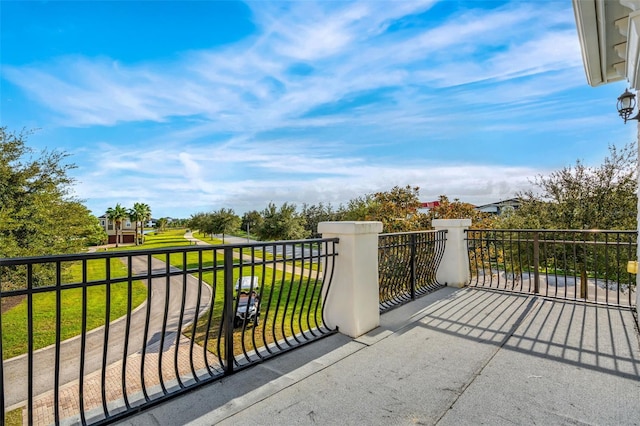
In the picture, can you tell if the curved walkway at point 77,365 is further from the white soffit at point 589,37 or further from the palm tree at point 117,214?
the palm tree at point 117,214

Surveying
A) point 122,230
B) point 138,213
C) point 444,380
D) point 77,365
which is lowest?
point 77,365

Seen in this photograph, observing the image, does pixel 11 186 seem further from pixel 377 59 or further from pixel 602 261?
pixel 602 261

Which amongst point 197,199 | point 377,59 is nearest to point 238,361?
point 377,59

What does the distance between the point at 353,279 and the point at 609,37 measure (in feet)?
10.4

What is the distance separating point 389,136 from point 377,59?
653 centimetres

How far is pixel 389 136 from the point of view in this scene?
1309 cm

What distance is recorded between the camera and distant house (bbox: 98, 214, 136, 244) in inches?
2186

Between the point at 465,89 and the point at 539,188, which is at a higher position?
the point at 465,89

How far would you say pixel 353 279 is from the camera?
3117 millimetres

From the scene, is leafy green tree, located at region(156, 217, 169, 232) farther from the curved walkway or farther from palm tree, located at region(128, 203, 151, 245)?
the curved walkway

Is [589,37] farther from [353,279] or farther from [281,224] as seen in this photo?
[281,224]

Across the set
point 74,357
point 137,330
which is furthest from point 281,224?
point 74,357

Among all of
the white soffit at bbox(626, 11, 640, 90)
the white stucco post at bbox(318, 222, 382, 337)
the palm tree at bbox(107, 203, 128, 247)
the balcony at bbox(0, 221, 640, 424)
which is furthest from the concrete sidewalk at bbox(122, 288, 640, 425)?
the palm tree at bbox(107, 203, 128, 247)

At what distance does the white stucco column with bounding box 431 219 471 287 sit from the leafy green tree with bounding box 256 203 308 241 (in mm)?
18864
